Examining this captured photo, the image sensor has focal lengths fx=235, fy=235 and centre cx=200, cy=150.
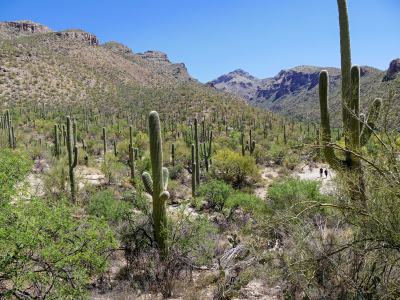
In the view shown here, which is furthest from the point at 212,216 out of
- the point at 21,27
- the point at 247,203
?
the point at 21,27

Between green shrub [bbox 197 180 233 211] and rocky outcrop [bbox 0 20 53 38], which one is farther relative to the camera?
rocky outcrop [bbox 0 20 53 38]

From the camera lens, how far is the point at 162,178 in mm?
6602

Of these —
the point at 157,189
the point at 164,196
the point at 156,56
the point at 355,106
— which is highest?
the point at 156,56

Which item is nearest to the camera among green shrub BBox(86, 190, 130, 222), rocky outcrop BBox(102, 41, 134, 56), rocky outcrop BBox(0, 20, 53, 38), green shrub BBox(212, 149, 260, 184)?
green shrub BBox(86, 190, 130, 222)

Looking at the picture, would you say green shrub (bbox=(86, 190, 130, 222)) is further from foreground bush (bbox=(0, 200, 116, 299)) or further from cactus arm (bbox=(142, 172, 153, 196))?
foreground bush (bbox=(0, 200, 116, 299))

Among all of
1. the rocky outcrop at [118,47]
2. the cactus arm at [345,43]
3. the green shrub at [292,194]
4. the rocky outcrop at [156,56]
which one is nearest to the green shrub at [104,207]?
the green shrub at [292,194]

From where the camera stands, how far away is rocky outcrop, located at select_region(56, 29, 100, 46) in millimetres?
62334

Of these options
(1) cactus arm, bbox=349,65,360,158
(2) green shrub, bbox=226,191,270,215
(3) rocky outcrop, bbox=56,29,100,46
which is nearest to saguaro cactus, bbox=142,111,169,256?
(1) cactus arm, bbox=349,65,360,158

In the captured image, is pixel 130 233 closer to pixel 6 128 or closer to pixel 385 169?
pixel 385 169

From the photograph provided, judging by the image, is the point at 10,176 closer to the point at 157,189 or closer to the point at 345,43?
the point at 157,189

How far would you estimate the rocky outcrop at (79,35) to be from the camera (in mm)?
62334

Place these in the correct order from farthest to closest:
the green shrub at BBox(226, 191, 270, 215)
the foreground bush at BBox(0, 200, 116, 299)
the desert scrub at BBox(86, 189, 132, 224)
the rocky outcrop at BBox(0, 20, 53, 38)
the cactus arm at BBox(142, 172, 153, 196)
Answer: the rocky outcrop at BBox(0, 20, 53, 38) → the green shrub at BBox(226, 191, 270, 215) → the desert scrub at BBox(86, 189, 132, 224) → the cactus arm at BBox(142, 172, 153, 196) → the foreground bush at BBox(0, 200, 116, 299)

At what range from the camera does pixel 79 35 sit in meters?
66.9

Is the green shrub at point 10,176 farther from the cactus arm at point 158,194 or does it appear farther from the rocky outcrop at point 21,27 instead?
the rocky outcrop at point 21,27
